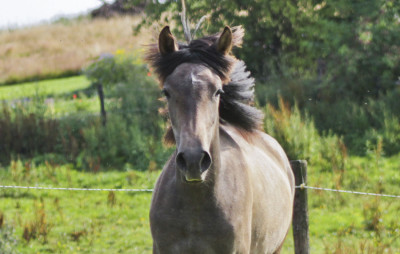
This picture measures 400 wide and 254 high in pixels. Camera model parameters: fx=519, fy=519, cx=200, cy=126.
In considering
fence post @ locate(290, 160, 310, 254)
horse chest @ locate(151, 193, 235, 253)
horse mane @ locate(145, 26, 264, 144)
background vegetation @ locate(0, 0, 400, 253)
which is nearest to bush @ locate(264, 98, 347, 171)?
background vegetation @ locate(0, 0, 400, 253)

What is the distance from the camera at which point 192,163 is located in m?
2.69

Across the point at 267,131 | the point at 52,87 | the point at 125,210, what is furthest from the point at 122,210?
the point at 52,87

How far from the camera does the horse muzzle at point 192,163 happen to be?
2.69 metres

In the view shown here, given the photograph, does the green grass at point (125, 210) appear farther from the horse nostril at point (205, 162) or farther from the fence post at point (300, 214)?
the horse nostril at point (205, 162)

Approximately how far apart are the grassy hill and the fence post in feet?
53.4

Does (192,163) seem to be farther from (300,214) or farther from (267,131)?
(267,131)

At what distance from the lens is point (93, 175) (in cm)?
979

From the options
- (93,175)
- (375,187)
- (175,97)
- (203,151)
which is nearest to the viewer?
(203,151)

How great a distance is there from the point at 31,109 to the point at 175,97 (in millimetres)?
9768

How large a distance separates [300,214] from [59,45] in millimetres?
23317

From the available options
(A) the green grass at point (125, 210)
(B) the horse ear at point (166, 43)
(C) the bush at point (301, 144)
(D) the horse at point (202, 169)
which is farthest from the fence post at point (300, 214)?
(C) the bush at point (301, 144)

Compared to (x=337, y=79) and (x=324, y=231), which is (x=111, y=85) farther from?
(x=324, y=231)

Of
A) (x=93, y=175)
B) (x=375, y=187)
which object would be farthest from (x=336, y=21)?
(x=93, y=175)

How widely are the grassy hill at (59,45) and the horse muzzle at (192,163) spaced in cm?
1846
